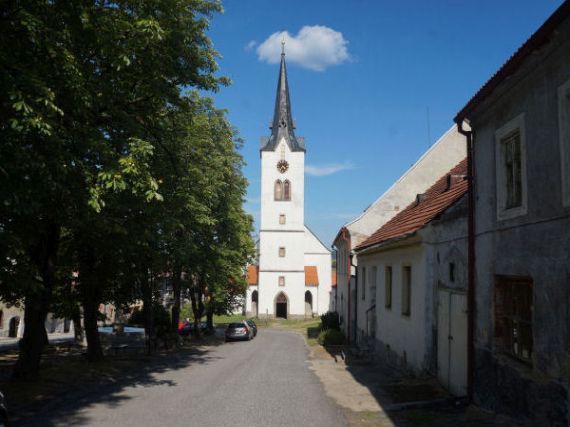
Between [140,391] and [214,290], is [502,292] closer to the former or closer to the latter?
[140,391]

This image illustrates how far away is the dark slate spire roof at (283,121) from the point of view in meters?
55.2

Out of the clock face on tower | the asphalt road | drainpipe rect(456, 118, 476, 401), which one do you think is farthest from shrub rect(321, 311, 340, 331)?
the clock face on tower

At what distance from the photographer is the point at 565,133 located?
21.5 ft

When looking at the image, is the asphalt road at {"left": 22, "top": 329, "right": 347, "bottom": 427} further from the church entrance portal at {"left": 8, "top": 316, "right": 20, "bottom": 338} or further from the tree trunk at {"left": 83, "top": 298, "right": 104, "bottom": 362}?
the church entrance portal at {"left": 8, "top": 316, "right": 20, "bottom": 338}

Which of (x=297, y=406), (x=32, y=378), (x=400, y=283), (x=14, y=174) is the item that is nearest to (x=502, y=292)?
(x=297, y=406)

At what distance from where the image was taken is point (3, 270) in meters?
9.02

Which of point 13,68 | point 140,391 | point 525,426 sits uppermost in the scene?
point 13,68

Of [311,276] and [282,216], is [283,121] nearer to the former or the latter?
[282,216]

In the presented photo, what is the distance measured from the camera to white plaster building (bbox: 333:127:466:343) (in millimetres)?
21953

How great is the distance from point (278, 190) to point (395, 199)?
32.1m

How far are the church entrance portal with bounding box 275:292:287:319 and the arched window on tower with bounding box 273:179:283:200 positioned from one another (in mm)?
10826

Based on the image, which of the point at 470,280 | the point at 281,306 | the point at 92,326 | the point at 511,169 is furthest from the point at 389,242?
the point at 281,306

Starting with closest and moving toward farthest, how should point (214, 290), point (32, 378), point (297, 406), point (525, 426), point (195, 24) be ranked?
point (525, 426), point (297, 406), point (195, 24), point (32, 378), point (214, 290)

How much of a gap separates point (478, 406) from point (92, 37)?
9.86 metres
